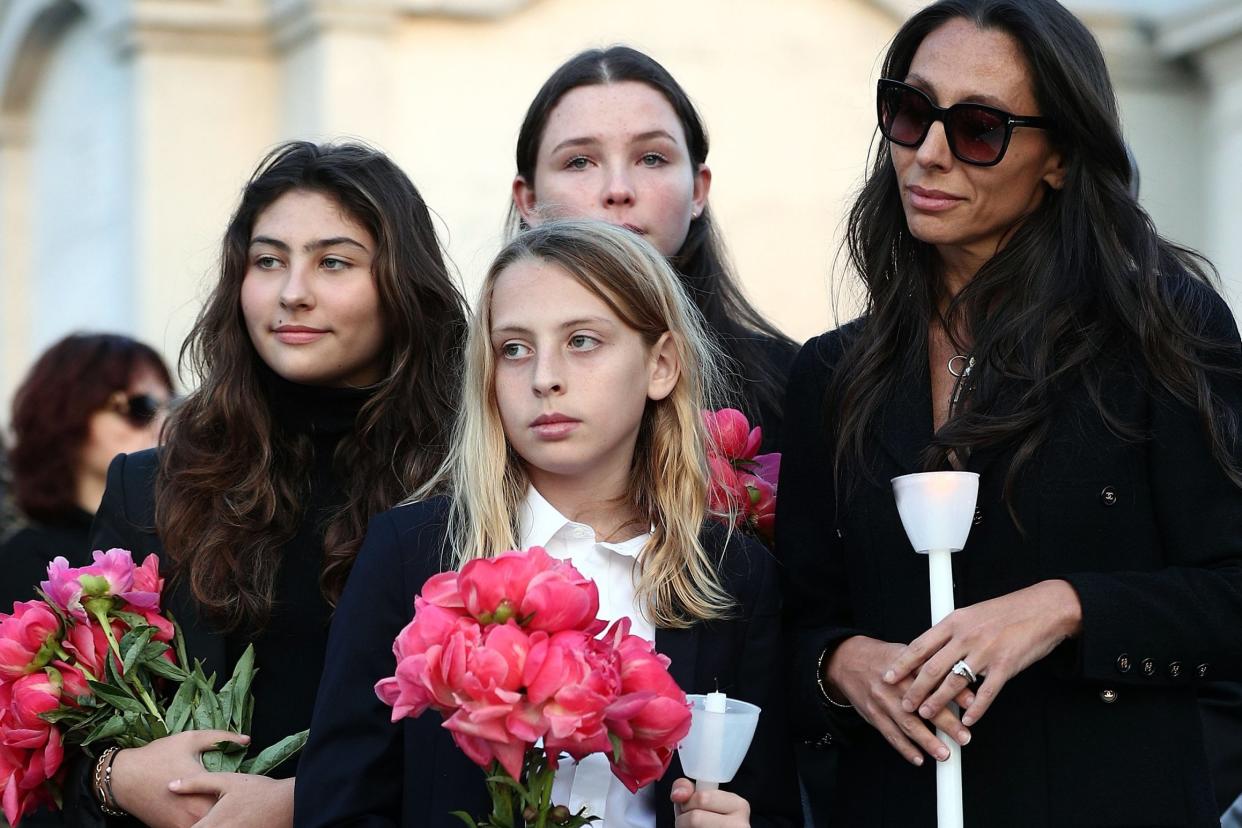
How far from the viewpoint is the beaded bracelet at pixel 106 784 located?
3.36m

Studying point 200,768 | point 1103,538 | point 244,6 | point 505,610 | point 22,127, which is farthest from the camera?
point 22,127

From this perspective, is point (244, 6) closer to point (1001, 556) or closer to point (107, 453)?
point (107, 453)

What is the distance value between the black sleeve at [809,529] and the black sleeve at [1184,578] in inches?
18.4

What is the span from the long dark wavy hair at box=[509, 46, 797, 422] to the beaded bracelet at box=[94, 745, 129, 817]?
5.36ft

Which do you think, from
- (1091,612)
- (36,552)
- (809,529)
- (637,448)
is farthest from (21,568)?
(1091,612)

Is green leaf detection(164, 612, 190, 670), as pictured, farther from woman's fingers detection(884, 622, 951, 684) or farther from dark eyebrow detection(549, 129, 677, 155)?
dark eyebrow detection(549, 129, 677, 155)

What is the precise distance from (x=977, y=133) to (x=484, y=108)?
5.57 m

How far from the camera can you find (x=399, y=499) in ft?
12.0

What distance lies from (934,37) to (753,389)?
1052mm

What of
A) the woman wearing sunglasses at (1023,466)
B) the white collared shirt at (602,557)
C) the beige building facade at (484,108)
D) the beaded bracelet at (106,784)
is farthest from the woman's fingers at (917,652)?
the beige building facade at (484,108)

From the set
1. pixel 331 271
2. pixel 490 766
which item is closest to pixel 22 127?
pixel 331 271

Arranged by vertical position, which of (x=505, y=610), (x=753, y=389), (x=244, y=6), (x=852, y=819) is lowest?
(x=852, y=819)

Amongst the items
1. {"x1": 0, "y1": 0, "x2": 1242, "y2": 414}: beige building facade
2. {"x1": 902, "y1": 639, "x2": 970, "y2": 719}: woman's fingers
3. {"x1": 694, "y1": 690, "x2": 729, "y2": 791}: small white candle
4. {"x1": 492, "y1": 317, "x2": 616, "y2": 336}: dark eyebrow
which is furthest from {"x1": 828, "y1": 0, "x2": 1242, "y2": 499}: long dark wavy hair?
{"x1": 0, "y1": 0, "x2": 1242, "y2": 414}: beige building facade

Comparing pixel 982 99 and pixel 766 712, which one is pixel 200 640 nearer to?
pixel 766 712
